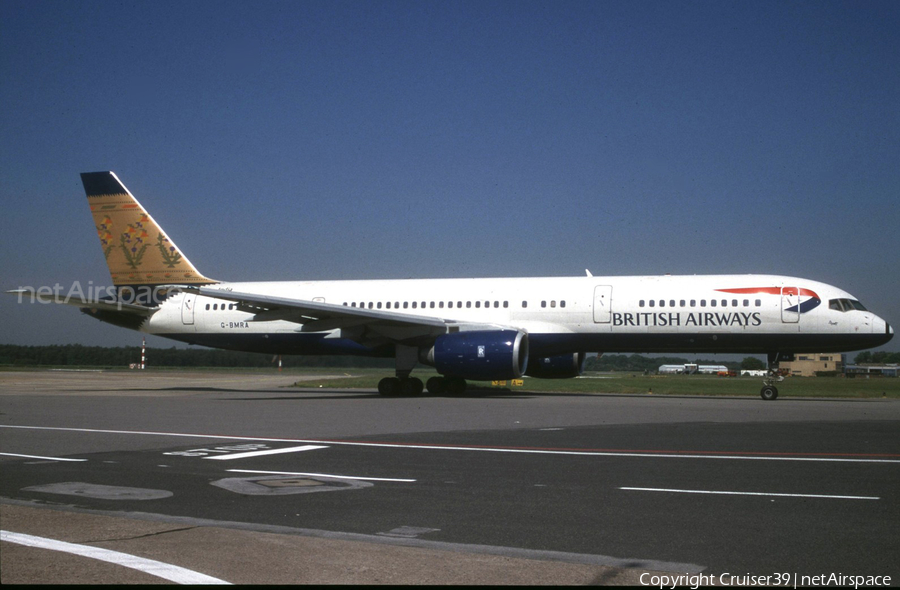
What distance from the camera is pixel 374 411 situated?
57.5 ft

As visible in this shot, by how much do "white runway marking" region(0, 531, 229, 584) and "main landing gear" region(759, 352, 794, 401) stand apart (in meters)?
20.6

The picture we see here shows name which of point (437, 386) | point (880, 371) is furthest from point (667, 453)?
point (880, 371)

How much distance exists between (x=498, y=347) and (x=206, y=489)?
15.2m

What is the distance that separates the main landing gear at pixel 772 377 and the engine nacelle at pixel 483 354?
22.5ft

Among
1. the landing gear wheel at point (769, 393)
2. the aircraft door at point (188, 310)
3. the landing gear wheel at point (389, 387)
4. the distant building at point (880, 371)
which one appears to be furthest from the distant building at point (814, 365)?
the aircraft door at point (188, 310)

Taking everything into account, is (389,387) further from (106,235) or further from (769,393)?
(106,235)

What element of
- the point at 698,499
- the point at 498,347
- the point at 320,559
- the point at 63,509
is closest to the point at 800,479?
the point at 698,499

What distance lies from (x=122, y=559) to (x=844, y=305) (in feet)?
72.2

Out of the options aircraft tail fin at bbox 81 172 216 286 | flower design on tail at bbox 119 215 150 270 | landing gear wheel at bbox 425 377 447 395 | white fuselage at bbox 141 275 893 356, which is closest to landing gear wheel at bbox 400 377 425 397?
landing gear wheel at bbox 425 377 447 395

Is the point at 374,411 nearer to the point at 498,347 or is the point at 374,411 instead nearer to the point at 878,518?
the point at 498,347

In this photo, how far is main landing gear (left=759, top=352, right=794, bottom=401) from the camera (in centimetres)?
2233

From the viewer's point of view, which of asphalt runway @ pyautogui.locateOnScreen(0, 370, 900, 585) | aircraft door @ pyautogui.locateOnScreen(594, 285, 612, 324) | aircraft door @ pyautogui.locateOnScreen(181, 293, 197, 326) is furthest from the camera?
aircraft door @ pyautogui.locateOnScreen(181, 293, 197, 326)

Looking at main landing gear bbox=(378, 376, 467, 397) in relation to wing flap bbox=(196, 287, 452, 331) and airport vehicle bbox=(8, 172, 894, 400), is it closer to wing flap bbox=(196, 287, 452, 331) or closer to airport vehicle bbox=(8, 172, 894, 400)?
airport vehicle bbox=(8, 172, 894, 400)

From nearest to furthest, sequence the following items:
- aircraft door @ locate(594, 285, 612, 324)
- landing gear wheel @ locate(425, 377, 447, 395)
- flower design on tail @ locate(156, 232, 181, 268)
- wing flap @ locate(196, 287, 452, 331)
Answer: wing flap @ locate(196, 287, 452, 331), aircraft door @ locate(594, 285, 612, 324), landing gear wheel @ locate(425, 377, 447, 395), flower design on tail @ locate(156, 232, 181, 268)
